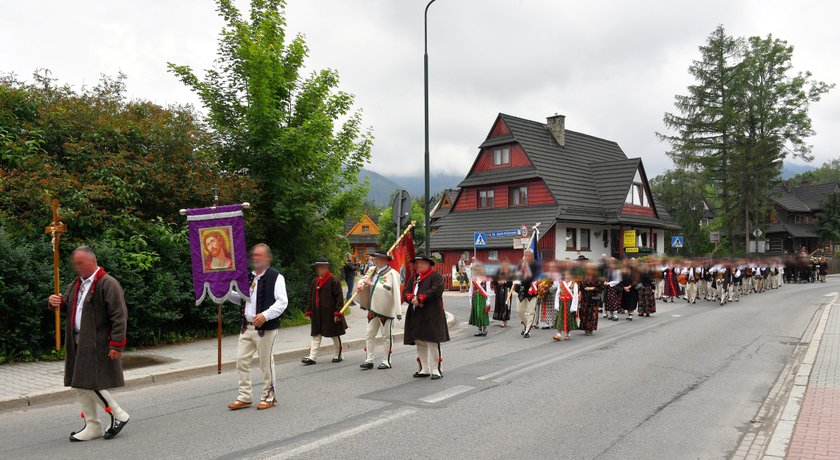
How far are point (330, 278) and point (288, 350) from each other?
5.83 ft

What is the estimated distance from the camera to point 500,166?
3931 cm

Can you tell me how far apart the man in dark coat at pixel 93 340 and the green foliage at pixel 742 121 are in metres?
47.6

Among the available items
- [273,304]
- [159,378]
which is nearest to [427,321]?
[273,304]

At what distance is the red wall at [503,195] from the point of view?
119 ft

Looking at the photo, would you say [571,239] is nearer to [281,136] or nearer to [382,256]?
[281,136]

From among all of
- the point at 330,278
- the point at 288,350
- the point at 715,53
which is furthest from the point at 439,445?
the point at 715,53

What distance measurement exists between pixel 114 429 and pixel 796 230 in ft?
240

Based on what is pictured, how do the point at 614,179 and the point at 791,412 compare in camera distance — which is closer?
the point at 791,412

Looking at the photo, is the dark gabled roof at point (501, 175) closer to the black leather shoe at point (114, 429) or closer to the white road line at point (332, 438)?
the white road line at point (332, 438)

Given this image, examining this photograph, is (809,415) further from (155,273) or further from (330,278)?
(155,273)

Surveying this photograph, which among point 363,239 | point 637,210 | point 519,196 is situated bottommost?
point 363,239

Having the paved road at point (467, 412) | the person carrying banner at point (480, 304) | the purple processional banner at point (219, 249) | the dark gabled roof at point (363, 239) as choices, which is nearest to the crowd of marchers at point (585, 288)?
the person carrying banner at point (480, 304)

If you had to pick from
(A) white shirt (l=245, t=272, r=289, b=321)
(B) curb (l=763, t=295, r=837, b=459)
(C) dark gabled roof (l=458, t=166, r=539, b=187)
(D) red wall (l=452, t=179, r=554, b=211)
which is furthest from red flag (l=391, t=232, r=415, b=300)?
(C) dark gabled roof (l=458, t=166, r=539, b=187)

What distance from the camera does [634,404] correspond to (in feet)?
24.7
